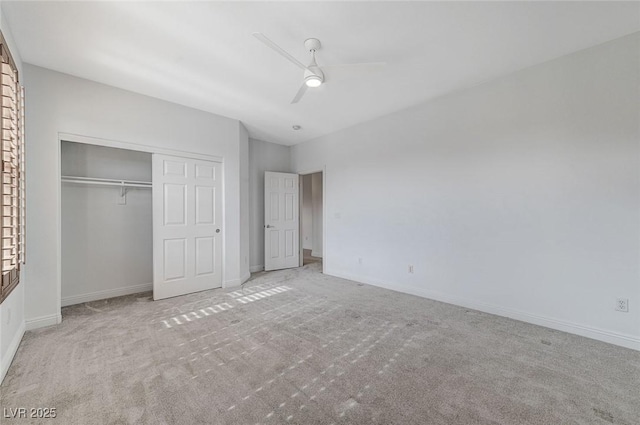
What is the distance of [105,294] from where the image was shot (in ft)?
12.5

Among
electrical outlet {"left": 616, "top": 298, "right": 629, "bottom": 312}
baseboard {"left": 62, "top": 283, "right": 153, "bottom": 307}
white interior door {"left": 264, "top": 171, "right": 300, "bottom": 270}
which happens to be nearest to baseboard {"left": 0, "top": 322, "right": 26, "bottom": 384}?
baseboard {"left": 62, "top": 283, "right": 153, "bottom": 307}

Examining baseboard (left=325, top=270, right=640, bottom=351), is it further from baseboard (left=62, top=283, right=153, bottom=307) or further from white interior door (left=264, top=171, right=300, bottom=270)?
baseboard (left=62, top=283, right=153, bottom=307)

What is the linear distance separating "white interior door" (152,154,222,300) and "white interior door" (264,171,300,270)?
1379 millimetres

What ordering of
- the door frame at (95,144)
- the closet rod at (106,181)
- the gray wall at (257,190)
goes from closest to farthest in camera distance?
the door frame at (95,144), the closet rod at (106,181), the gray wall at (257,190)

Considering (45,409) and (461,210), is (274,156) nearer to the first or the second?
(461,210)

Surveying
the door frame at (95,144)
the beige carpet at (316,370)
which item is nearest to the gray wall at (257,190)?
the door frame at (95,144)

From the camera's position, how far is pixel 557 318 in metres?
2.77

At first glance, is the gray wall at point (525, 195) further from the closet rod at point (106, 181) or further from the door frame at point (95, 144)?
the closet rod at point (106, 181)

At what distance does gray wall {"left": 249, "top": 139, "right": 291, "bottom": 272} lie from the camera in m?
5.56

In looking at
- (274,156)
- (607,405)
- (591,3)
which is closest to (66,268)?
(274,156)

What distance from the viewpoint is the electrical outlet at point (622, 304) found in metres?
2.42

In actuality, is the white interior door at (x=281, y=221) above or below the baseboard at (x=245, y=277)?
above

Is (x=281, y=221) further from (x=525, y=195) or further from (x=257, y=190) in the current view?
(x=525, y=195)

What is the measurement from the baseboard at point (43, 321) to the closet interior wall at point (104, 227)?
71 centimetres
